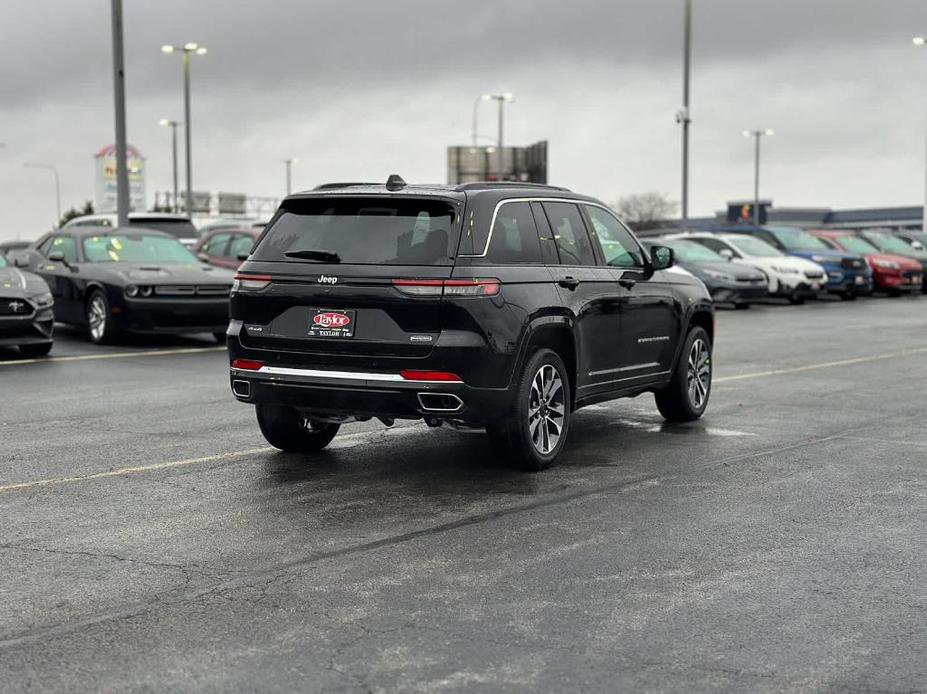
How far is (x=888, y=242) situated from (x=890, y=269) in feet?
13.6

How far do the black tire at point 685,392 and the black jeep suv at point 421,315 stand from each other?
1.60 meters

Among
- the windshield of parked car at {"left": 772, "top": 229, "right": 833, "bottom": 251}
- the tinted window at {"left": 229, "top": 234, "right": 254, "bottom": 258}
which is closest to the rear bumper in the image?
the tinted window at {"left": 229, "top": 234, "right": 254, "bottom": 258}

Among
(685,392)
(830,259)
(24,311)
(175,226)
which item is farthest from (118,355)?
(830,259)

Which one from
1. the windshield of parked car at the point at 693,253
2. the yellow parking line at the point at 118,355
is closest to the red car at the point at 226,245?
the yellow parking line at the point at 118,355

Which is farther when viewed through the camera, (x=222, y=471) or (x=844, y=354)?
(x=844, y=354)

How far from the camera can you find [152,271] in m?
17.8

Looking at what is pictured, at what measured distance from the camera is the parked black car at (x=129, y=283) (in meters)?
17.5

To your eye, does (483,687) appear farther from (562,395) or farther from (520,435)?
(562,395)

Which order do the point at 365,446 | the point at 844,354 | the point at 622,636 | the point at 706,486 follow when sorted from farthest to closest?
the point at 844,354, the point at 365,446, the point at 706,486, the point at 622,636

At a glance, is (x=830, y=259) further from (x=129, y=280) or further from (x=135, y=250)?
(x=129, y=280)

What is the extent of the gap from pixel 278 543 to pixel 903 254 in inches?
1352

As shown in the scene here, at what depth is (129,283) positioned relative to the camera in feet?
57.4

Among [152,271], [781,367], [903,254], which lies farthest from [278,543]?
[903,254]

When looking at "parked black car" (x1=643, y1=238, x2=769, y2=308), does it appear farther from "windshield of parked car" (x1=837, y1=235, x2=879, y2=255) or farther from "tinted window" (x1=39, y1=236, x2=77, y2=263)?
"tinted window" (x1=39, y1=236, x2=77, y2=263)
